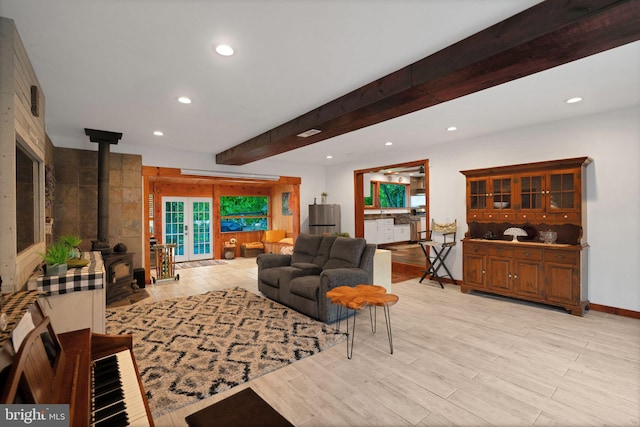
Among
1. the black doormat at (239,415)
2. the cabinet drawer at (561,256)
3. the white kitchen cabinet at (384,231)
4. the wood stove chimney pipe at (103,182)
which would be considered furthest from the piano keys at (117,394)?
the white kitchen cabinet at (384,231)

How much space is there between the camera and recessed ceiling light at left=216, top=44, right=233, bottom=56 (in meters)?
2.25

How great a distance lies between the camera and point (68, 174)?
16.4ft

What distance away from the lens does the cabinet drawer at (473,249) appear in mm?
4699

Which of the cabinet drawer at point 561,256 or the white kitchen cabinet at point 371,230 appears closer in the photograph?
the cabinet drawer at point 561,256

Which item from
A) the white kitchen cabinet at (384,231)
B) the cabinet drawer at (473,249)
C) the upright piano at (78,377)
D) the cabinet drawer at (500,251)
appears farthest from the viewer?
the white kitchen cabinet at (384,231)

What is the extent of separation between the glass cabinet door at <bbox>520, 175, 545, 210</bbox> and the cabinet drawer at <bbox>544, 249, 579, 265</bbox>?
657mm

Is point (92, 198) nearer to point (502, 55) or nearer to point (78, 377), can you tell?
point (78, 377)

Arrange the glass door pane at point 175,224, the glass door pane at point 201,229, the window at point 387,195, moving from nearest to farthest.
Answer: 1. the glass door pane at point 175,224
2. the glass door pane at point 201,229
3. the window at point 387,195

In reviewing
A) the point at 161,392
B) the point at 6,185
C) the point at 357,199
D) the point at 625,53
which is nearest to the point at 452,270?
the point at 357,199

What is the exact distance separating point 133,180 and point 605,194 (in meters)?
7.38

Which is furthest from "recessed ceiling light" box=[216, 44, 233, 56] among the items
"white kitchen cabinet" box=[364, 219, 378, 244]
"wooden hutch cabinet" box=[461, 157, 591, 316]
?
"white kitchen cabinet" box=[364, 219, 378, 244]

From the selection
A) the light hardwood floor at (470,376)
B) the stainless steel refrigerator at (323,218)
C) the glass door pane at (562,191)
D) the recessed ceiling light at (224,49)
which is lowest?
the light hardwood floor at (470,376)

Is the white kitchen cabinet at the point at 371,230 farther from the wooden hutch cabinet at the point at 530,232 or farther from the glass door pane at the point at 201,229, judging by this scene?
the glass door pane at the point at 201,229

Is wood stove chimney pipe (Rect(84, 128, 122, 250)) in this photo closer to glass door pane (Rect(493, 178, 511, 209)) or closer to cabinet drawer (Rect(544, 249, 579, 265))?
glass door pane (Rect(493, 178, 511, 209))
